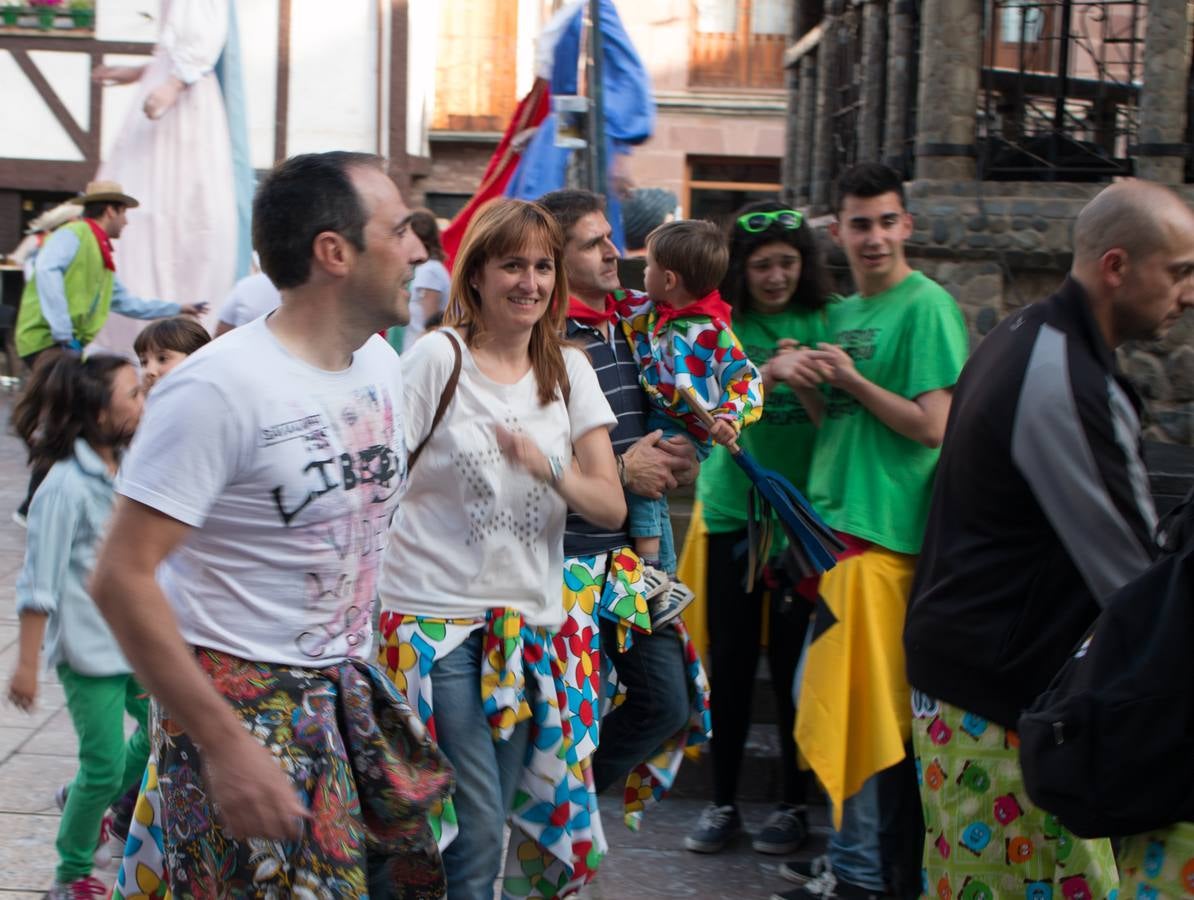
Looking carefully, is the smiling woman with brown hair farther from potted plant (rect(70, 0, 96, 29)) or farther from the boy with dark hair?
potted plant (rect(70, 0, 96, 29))

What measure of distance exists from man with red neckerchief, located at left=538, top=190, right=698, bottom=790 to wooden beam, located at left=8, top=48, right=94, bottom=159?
57.1 ft

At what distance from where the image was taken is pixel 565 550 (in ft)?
11.9

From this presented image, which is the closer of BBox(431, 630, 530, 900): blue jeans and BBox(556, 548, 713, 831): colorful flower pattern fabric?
BBox(431, 630, 530, 900): blue jeans

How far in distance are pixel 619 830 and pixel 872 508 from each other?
4.74 feet

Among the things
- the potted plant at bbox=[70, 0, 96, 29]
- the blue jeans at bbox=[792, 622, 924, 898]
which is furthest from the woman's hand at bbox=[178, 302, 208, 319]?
the potted plant at bbox=[70, 0, 96, 29]

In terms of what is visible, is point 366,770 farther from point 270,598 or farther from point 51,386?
point 51,386

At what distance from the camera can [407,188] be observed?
21281 millimetres

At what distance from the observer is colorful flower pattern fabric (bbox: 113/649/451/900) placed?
2361 mm

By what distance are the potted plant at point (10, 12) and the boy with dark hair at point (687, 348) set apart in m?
18.1

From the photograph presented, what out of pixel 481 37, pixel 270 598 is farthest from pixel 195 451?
pixel 481 37

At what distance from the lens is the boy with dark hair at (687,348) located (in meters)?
3.88

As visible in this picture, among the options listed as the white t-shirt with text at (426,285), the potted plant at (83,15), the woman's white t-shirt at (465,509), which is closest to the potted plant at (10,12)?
the potted plant at (83,15)

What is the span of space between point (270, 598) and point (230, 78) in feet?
18.3

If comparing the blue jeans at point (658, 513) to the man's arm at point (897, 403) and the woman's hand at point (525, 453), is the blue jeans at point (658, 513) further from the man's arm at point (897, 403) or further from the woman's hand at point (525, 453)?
the woman's hand at point (525, 453)
